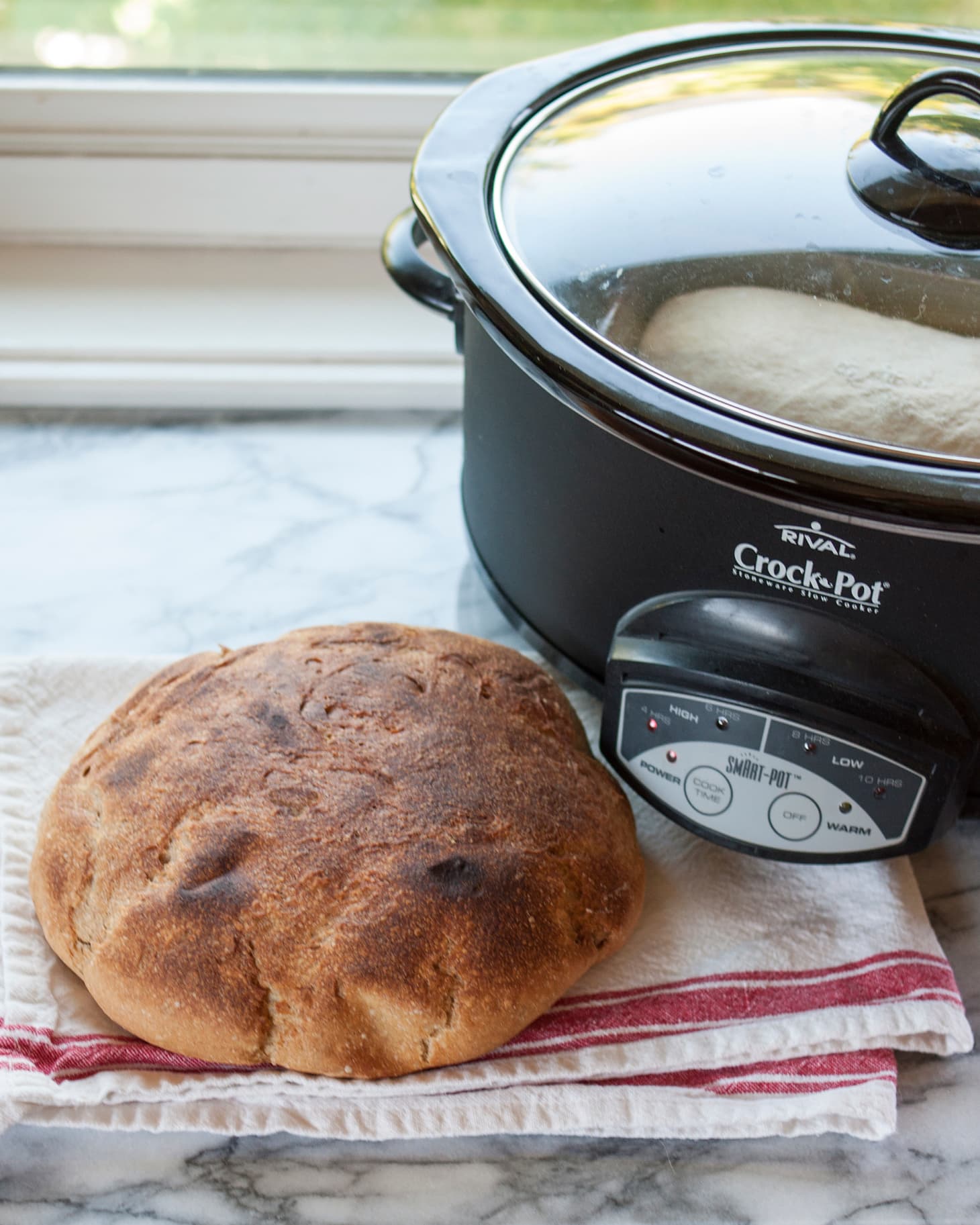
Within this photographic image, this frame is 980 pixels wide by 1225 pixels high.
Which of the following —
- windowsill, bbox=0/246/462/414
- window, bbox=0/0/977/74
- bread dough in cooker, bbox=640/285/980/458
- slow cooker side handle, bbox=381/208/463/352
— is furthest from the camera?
window, bbox=0/0/977/74

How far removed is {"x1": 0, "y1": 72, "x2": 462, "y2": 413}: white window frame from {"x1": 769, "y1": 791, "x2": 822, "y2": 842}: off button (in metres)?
0.58

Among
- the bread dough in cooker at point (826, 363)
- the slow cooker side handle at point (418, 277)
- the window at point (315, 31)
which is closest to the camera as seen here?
the bread dough in cooker at point (826, 363)

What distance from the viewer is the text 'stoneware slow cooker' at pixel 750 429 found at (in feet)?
1.91

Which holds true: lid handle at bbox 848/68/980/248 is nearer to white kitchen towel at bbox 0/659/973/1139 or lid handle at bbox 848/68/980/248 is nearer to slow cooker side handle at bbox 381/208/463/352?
slow cooker side handle at bbox 381/208/463/352

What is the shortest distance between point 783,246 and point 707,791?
30 cm

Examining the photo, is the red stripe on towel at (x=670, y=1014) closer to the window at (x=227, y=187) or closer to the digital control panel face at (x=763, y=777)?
the digital control panel face at (x=763, y=777)

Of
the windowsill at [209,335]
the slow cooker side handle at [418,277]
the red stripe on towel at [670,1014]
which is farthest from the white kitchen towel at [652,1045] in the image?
the windowsill at [209,335]

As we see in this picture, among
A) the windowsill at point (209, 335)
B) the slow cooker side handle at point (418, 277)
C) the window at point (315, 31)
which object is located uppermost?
the window at point (315, 31)

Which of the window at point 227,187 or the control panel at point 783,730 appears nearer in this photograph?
the control panel at point 783,730

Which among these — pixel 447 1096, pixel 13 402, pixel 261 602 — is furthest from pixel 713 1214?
pixel 13 402

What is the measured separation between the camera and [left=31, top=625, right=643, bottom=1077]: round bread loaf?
1.95ft

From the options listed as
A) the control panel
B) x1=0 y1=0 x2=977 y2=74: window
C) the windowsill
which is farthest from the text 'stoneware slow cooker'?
x1=0 y1=0 x2=977 y2=74: window

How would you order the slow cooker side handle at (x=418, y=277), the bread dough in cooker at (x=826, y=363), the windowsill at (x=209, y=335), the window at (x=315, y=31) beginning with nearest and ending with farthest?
the bread dough in cooker at (x=826, y=363)
the slow cooker side handle at (x=418, y=277)
the windowsill at (x=209, y=335)
the window at (x=315, y=31)

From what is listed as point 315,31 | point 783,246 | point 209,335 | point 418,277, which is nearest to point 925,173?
point 783,246
